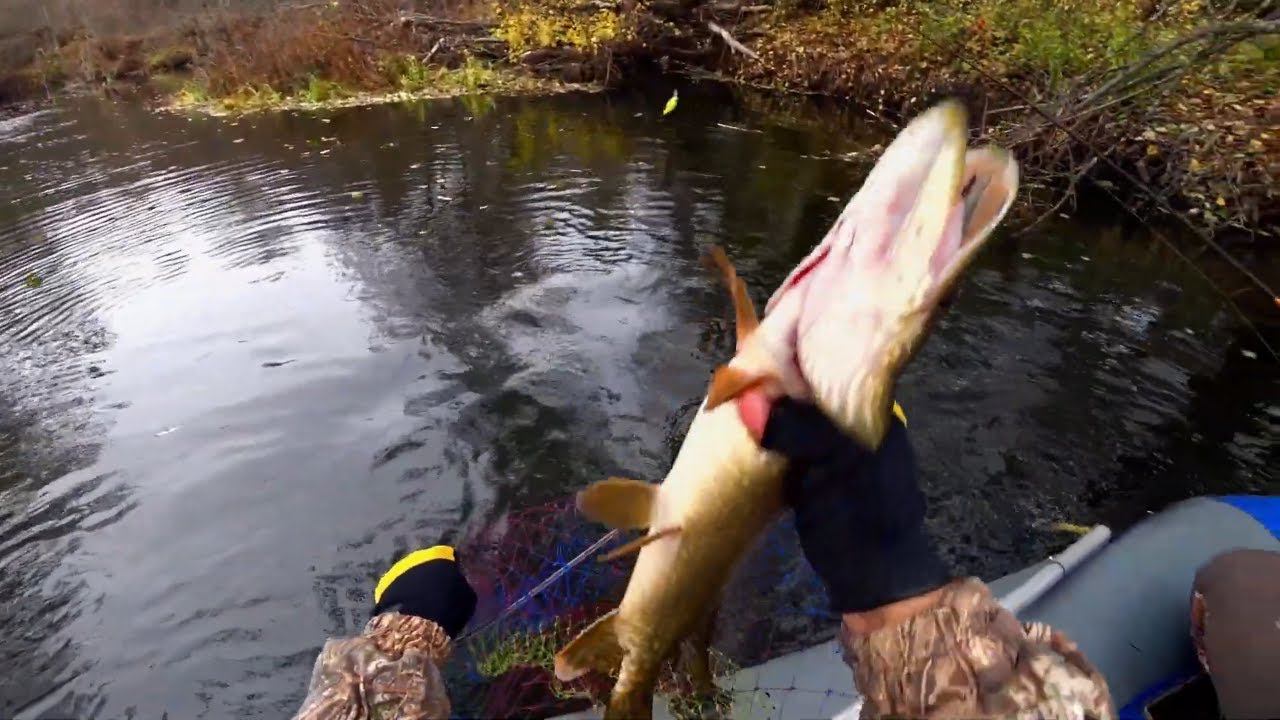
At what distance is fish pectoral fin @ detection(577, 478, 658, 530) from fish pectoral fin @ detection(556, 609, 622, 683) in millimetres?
314

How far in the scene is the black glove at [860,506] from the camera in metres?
1.64

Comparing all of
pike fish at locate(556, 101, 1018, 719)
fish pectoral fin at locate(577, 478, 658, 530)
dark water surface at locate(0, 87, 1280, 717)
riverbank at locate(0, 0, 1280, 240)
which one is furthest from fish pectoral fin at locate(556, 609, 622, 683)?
riverbank at locate(0, 0, 1280, 240)

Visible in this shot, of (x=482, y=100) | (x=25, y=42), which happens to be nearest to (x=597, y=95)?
(x=482, y=100)

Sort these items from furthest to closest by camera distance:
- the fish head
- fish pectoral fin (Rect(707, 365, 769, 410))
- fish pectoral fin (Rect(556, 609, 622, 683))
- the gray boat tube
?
the gray boat tube < fish pectoral fin (Rect(556, 609, 622, 683)) < fish pectoral fin (Rect(707, 365, 769, 410)) < the fish head

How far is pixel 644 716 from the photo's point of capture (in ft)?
6.73

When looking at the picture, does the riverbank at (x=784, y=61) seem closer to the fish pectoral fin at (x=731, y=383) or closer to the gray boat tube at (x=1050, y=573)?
the gray boat tube at (x=1050, y=573)

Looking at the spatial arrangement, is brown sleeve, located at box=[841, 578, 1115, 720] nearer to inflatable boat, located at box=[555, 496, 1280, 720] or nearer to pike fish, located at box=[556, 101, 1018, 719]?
pike fish, located at box=[556, 101, 1018, 719]

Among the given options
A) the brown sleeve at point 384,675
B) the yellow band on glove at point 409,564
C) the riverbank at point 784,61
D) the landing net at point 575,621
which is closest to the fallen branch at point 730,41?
the riverbank at point 784,61

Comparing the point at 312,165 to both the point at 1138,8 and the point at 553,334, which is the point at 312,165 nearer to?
the point at 553,334

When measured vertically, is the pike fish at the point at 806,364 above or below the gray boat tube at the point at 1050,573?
above

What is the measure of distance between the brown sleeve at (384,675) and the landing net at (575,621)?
0.37m

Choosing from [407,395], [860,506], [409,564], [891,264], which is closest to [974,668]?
[860,506]

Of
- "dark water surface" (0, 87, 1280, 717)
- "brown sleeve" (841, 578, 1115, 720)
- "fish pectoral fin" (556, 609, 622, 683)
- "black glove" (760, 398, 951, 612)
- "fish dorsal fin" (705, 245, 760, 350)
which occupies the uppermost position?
"fish dorsal fin" (705, 245, 760, 350)

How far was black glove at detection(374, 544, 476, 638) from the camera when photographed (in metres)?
2.42
